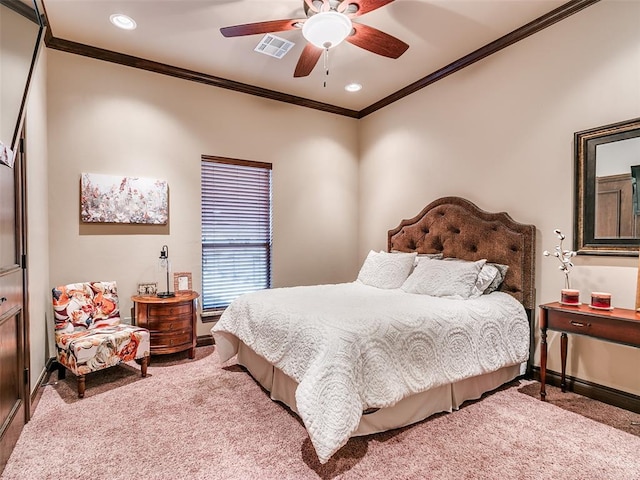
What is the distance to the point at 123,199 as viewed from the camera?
3.52 m

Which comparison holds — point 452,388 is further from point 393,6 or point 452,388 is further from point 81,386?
point 393,6

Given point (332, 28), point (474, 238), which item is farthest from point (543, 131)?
point (332, 28)

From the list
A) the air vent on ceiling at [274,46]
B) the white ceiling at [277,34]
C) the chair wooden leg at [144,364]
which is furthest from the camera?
the air vent on ceiling at [274,46]

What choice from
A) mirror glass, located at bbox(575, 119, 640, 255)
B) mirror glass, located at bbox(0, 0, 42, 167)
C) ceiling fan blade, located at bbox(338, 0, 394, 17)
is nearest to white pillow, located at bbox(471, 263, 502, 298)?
mirror glass, located at bbox(575, 119, 640, 255)

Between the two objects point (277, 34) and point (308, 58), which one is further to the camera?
point (277, 34)

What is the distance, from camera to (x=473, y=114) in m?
3.55

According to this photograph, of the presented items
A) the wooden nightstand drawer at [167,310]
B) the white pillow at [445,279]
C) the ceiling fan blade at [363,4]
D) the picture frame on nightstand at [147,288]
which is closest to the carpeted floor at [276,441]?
the wooden nightstand drawer at [167,310]

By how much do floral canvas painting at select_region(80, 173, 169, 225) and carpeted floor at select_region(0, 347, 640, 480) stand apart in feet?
5.15

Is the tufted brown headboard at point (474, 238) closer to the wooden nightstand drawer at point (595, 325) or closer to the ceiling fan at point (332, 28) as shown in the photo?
the wooden nightstand drawer at point (595, 325)

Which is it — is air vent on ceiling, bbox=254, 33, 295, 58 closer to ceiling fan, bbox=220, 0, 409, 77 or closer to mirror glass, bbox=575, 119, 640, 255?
ceiling fan, bbox=220, 0, 409, 77

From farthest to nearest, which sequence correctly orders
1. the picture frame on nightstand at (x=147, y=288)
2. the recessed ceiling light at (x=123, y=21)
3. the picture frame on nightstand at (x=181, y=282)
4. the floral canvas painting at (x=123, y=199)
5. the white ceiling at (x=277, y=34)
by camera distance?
1. the picture frame on nightstand at (x=181, y=282)
2. the picture frame on nightstand at (x=147, y=288)
3. the floral canvas painting at (x=123, y=199)
4. the recessed ceiling light at (x=123, y=21)
5. the white ceiling at (x=277, y=34)

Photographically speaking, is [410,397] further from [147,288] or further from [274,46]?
[274,46]

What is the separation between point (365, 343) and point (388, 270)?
1.73 m

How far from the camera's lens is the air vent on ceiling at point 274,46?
323 cm
